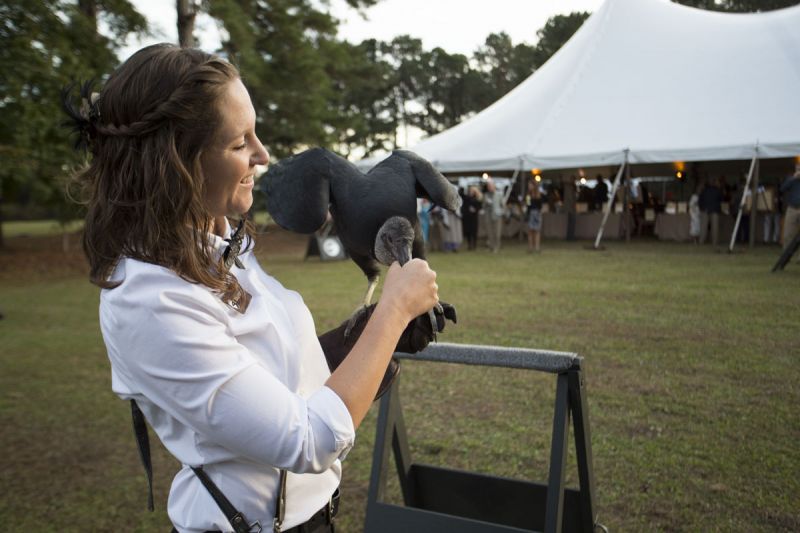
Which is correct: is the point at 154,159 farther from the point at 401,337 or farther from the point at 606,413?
the point at 606,413

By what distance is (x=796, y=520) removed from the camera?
3.05m

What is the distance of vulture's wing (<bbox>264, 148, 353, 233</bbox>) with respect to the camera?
1.73 meters

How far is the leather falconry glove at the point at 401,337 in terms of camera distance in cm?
170

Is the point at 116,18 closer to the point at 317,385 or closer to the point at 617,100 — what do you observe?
the point at 317,385

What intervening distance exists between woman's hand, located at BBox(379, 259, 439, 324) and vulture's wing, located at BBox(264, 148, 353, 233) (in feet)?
1.10

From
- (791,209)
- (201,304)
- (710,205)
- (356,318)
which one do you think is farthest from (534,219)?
(201,304)

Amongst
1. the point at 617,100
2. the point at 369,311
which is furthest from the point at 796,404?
the point at 617,100

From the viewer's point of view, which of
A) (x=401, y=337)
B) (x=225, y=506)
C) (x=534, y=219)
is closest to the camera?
(x=225, y=506)

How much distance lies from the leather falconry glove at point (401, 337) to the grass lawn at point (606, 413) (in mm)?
1711

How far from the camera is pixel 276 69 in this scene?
1639cm

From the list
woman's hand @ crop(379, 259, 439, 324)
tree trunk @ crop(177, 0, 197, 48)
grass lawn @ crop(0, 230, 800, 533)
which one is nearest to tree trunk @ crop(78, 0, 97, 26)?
tree trunk @ crop(177, 0, 197, 48)

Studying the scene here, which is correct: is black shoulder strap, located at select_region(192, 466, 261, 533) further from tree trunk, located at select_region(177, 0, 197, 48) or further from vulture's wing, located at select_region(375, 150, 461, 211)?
tree trunk, located at select_region(177, 0, 197, 48)

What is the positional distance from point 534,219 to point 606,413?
10788 mm

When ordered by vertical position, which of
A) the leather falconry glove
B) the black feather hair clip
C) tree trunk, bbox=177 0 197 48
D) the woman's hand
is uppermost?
tree trunk, bbox=177 0 197 48
